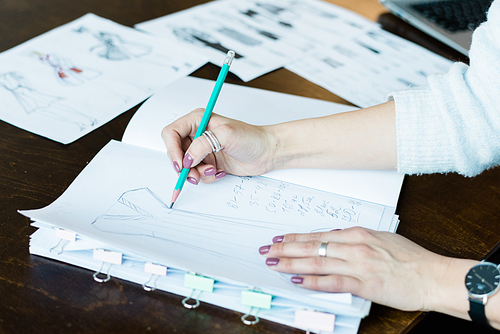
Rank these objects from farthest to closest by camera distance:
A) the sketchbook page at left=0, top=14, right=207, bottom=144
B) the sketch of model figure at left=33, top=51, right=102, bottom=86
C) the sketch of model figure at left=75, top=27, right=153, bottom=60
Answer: the sketch of model figure at left=75, top=27, right=153, bottom=60, the sketch of model figure at left=33, top=51, right=102, bottom=86, the sketchbook page at left=0, top=14, right=207, bottom=144

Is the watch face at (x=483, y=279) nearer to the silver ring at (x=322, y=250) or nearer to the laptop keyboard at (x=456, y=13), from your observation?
the silver ring at (x=322, y=250)

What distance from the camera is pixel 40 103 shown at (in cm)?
95

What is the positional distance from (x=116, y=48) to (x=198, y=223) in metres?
0.66

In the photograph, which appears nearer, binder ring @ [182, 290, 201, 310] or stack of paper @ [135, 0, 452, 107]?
binder ring @ [182, 290, 201, 310]

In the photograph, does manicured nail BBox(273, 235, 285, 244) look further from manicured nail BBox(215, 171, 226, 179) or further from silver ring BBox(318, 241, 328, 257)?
manicured nail BBox(215, 171, 226, 179)

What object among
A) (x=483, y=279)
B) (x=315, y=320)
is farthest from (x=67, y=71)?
(x=483, y=279)

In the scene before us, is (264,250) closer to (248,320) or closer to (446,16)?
(248,320)

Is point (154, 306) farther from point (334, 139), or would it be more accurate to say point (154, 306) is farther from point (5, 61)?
point (5, 61)

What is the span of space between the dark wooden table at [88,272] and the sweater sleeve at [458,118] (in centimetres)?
7

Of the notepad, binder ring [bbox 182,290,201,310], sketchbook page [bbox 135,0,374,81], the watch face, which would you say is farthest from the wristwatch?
sketchbook page [bbox 135,0,374,81]

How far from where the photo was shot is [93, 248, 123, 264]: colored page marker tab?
620mm

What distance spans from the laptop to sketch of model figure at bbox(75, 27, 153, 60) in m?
0.77

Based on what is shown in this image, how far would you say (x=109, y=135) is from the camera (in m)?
0.89

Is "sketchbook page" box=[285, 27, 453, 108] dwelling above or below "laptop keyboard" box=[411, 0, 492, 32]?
below
